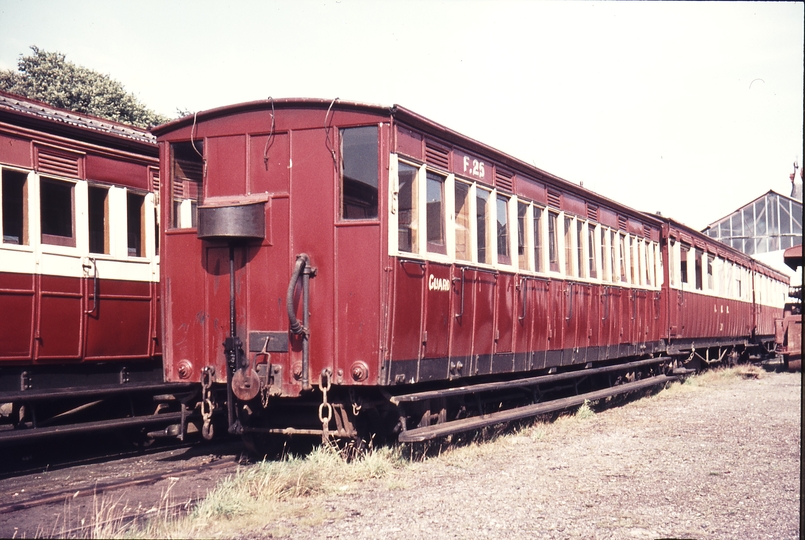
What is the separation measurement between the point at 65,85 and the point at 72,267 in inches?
834

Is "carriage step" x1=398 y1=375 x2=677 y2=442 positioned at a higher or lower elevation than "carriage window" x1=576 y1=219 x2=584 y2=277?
lower

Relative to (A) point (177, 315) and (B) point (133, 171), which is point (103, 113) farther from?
(A) point (177, 315)

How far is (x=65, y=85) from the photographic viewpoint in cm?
2667

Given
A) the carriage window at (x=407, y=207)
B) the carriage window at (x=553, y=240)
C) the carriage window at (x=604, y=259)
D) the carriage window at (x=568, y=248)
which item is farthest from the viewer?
the carriage window at (x=604, y=259)

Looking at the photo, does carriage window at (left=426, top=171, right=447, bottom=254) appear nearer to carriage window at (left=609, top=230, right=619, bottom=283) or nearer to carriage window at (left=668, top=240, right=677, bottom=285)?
carriage window at (left=609, top=230, right=619, bottom=283)

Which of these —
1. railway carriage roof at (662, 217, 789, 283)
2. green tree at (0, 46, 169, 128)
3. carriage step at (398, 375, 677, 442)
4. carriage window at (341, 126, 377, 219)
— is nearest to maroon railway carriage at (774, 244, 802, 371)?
railway carriage roof at (662, 217, 789, 283)

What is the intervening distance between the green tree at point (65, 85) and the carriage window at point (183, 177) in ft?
66.2

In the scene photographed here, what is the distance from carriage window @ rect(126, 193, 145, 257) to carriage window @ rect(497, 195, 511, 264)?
4.28m

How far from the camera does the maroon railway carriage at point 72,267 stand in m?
7.66

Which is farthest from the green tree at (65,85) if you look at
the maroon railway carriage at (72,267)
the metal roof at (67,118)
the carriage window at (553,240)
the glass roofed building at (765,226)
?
the glass roofed building at (765,226)

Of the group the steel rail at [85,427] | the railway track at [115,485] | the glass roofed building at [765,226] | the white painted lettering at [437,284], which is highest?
the glass roofed building at [765,226]

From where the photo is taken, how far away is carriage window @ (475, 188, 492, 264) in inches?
343

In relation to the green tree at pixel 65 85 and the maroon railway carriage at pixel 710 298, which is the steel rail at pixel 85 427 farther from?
the green tree at pixel 65 85

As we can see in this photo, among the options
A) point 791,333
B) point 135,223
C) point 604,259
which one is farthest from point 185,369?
point 791,333
